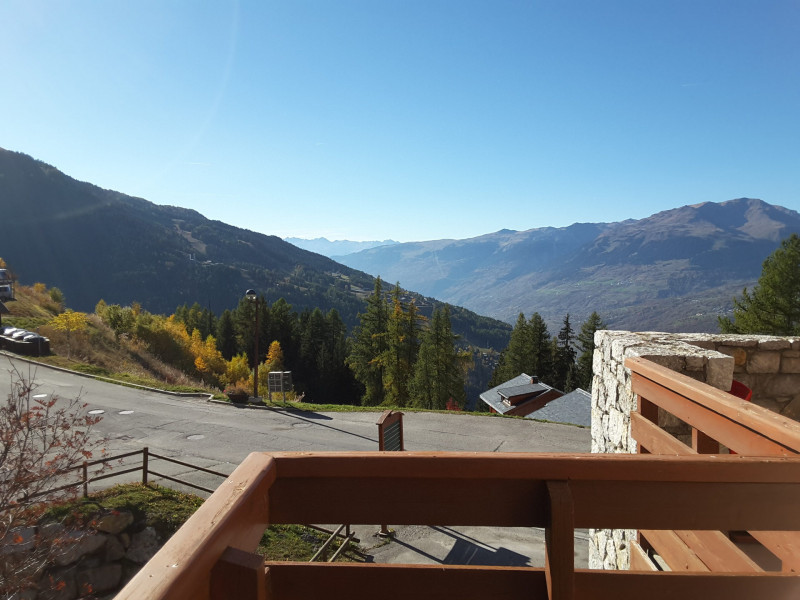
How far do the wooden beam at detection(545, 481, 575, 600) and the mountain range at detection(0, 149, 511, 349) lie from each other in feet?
420

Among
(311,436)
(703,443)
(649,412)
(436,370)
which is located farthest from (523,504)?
(436,370)

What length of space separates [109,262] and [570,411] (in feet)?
549

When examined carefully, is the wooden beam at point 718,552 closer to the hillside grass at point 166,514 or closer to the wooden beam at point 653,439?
the wooden beam at point 653,439

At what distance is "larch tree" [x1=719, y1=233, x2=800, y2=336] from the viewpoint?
985 inches

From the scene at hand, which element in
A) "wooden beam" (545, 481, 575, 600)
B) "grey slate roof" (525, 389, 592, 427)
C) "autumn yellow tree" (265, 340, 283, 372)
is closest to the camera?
"wooden beam" (545, 481, 575, 600)

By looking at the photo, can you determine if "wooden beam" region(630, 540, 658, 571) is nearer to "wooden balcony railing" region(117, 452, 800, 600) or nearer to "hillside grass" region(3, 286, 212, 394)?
"wooden balcony railing" region(117, 452, 800, 600)

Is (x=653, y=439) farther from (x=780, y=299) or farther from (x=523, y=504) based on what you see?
(x=780, y=299)

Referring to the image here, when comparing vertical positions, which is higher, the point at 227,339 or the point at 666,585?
the point at 666,585

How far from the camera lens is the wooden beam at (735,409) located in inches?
65.7

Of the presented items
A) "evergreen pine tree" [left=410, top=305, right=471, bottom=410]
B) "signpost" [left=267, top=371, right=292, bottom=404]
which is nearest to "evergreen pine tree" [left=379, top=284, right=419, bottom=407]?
"evergreen pine tree" [left=410, top=305, right=471, bottom=410]

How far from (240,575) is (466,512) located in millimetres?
558

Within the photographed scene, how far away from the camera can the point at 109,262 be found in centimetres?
15550

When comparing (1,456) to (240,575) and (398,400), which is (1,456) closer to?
(240,575)

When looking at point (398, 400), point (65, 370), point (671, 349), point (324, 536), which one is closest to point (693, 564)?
point (671, 349)
